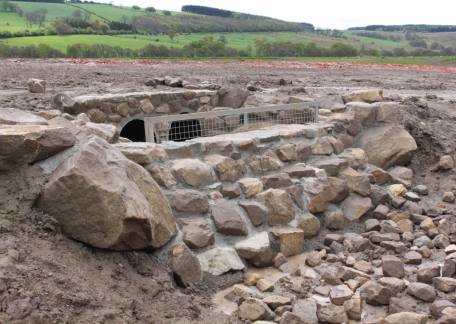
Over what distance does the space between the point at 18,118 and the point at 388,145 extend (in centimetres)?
503

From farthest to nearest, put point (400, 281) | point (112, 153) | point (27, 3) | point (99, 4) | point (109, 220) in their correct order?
1. point (99, 4)
2. point (27, 3)
3. point (400, 281)
4. point (112, 153)
5. point (109, 220)

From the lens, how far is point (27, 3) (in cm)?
5522

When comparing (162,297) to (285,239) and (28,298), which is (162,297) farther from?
(285,239)

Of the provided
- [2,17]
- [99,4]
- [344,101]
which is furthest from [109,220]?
[99,4]

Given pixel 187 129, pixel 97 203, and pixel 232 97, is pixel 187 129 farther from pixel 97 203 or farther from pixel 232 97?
pixel 97 203

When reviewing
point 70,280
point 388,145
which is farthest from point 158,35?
point 70,280

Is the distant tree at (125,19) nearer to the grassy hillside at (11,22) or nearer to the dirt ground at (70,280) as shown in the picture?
the grassy hillside at (11,22)

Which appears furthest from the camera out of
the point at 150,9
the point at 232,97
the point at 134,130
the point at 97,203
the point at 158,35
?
the point at 150,9

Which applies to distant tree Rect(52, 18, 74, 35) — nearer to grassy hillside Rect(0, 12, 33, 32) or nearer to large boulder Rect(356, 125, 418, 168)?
grassy hillside Rect(0, 12, 33, 32)

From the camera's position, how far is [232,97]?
8.60 meters

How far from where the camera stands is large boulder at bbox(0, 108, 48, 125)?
403cm

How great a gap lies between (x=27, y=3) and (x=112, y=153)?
188ft

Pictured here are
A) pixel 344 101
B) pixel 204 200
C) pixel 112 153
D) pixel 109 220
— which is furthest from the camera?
pixel 344 101

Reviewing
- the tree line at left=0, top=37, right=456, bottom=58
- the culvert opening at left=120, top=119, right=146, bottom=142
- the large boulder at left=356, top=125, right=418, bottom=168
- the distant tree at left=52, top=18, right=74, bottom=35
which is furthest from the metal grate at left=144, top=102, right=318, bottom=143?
the distant tree at left=52, top=18, right=74, bottom=35
